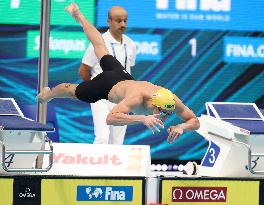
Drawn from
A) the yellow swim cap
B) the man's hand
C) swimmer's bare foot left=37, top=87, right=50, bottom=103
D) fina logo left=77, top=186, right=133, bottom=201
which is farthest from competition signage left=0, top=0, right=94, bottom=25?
fina logo left=77, top=186, right=133, bottom=201

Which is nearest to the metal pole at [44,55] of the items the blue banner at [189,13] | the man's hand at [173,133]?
the man's hand at [173,133]

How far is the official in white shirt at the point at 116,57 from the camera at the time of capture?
10.5 metres

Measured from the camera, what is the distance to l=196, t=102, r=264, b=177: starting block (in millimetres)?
A: 9172

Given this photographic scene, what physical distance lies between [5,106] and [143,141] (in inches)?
140

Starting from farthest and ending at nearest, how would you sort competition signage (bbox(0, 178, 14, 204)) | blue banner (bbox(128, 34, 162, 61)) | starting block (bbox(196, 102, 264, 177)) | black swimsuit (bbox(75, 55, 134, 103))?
blue banner (bbox(128, 34, 162, 61)), black swimsuit (bbox(75, 55, 134, 103)), starting block (bbox(196, 102, 264, 177)), competition signage (bbox(0, 178, 14, 204))

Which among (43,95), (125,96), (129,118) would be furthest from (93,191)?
(43,95)

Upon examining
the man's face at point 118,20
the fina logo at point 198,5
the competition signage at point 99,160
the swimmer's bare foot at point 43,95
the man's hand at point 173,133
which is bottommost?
the competition signage at point 99,160

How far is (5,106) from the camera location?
9.09 metres

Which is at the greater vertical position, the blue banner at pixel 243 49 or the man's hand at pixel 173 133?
the blue banner at pixel 243 49

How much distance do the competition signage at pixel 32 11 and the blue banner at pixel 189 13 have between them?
16cm

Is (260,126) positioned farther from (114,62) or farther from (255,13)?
(255,13)

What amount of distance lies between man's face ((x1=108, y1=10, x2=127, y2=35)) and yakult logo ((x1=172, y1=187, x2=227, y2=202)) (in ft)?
7.77

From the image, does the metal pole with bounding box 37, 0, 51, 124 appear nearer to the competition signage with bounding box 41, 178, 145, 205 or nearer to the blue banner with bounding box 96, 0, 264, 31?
the competition signage with bounding box 41, 178, 145, 205

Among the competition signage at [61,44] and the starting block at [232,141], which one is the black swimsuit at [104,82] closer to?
the starting block at [232,141]
